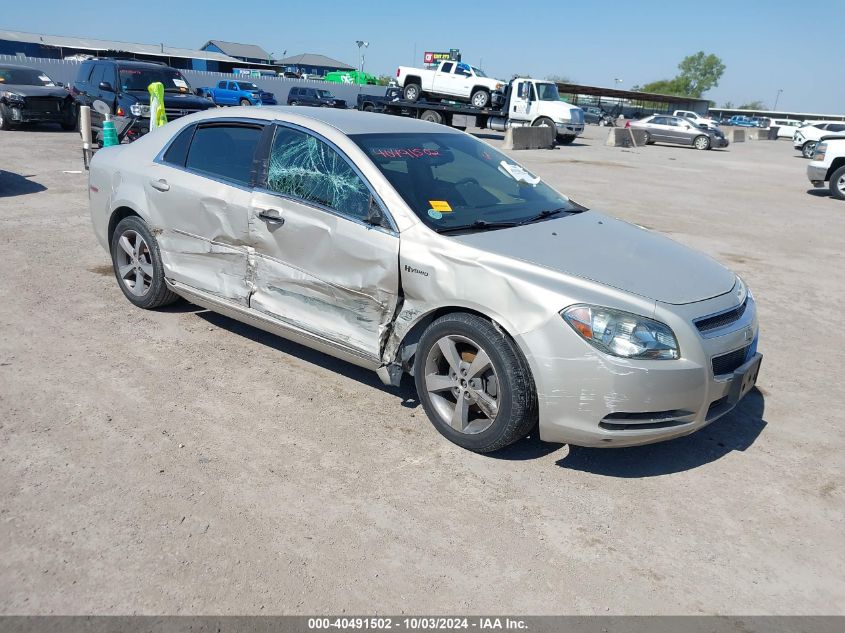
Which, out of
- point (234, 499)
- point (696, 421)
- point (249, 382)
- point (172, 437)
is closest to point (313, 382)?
point (249, 382)

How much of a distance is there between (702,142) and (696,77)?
122m

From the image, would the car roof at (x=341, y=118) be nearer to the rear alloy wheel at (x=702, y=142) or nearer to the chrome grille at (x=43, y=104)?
the chrome grille at (x=43, y=104)

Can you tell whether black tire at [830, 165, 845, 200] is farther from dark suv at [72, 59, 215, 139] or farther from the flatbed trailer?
dark suv at [72, 59, 215, 139]

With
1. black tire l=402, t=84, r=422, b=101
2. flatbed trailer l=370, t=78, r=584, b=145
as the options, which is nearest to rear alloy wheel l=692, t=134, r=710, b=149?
flatbed trailer l=370, t=78, r=584, b=145

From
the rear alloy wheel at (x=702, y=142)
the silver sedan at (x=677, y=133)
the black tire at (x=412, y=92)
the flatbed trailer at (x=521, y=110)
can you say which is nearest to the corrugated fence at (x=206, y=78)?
the black tire at (x=412, y=92)

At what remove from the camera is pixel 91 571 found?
8.99 feet

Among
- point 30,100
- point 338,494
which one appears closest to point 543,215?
point 338,494

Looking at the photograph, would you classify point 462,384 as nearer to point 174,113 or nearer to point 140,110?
point 174,113

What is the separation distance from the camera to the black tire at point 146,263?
5242mm

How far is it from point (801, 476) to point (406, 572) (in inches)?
90.0

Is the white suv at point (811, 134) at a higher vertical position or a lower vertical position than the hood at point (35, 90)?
higher

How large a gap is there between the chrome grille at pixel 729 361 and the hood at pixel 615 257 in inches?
12.6

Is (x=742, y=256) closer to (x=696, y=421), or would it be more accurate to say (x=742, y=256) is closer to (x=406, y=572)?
(x=696, y=421)

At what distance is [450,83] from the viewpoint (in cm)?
2872
